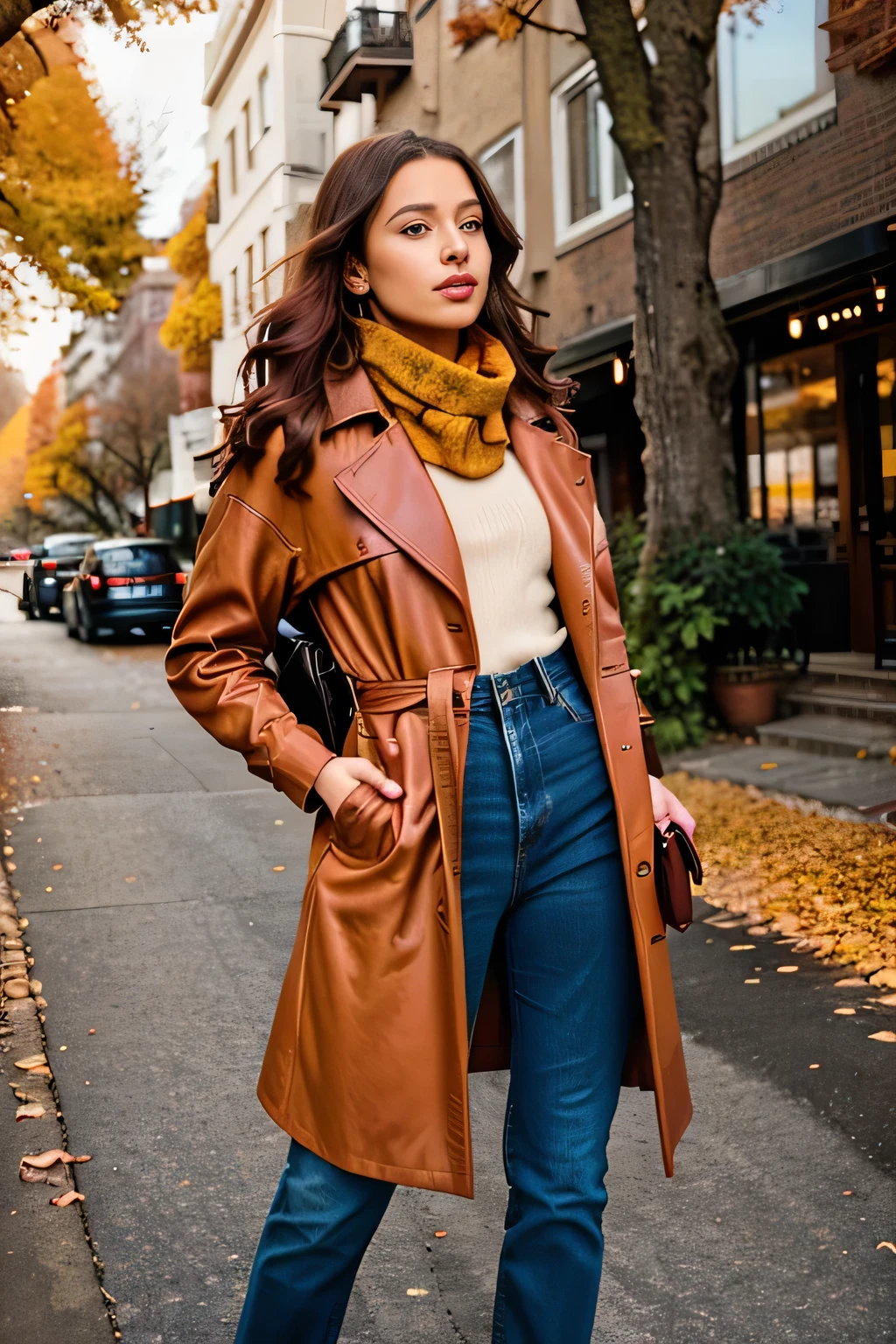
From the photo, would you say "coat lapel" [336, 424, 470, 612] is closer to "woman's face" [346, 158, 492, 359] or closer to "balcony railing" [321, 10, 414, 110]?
"woman's face" [346, 158, 492, 359]

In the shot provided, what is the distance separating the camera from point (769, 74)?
35.7 ft

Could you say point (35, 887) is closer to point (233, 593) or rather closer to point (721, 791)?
point (721, 791)

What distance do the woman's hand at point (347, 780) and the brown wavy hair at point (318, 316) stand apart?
0.40m

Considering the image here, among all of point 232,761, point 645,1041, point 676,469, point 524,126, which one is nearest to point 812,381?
point 676,469

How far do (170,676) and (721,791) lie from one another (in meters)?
6.40

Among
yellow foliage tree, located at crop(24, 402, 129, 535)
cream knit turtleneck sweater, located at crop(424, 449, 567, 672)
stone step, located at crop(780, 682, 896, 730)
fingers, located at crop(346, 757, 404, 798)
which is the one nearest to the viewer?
fingers, located at crop(346, 757, 404, 798)

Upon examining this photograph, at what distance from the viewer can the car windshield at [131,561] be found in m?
6.49

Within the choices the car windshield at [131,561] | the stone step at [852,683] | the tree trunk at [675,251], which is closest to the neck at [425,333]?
the car windshield at [131,561]

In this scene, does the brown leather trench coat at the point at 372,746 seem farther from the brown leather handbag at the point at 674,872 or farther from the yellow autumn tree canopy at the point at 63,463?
the yellow autumn tree canopy at the point at 63,463

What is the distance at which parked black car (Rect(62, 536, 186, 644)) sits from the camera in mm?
7023

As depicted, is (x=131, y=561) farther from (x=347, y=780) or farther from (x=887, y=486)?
(x=887, y=486)

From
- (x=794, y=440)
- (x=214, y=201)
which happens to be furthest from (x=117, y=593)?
(x=794, y=440)

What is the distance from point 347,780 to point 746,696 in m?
7.62

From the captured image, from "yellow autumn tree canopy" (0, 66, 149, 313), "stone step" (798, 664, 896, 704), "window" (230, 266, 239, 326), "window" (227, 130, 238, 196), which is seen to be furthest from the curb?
"stone step" (798, 664, 896, 704)
